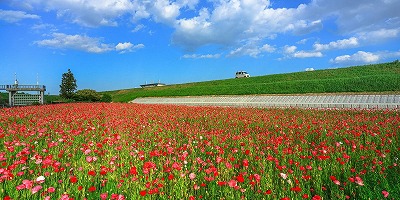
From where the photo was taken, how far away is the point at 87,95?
47.4 m

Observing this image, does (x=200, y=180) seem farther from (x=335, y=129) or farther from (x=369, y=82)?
(x=369, y=82)

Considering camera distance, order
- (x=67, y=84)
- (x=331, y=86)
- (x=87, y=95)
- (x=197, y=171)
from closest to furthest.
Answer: (x=197, y=171) → (x=331, y=86) → (x=87, y=95) → (x=67, y=84)

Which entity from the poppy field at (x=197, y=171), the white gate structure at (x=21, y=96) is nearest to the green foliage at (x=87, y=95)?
the white gate structure at (x=21, y=96)

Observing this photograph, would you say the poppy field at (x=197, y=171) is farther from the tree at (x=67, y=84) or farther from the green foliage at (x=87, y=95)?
the tree at (x=67, y=84)

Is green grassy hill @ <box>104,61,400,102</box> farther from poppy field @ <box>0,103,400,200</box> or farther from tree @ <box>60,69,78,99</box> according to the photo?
poppy field @ <box>0,103,400,200</box>

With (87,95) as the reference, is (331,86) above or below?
above

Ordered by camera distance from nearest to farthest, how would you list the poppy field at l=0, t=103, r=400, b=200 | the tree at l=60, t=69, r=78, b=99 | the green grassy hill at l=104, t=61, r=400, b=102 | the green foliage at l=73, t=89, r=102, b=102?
1. the poppy field at l=0, t=103, r=400, b=200
2. the green grassy hill at l=104, t=61, r=400, b=102
3. the green foliage at l=73, t=89, r=102, b=102
4. the tree at l=60, t=69, r=78, b=99

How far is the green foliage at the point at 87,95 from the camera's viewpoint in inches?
1866

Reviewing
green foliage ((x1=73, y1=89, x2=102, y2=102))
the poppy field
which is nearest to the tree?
green foliage ((x1=73, y1=89, x2=102, y2=102))

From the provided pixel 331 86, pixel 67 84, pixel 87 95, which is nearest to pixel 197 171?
pixel 331 86

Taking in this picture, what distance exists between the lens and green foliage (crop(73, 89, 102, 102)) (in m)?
47.4

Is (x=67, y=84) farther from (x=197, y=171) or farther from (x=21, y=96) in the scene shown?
(x=197, y=171)

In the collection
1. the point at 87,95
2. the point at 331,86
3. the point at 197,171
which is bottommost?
the point at 197,171

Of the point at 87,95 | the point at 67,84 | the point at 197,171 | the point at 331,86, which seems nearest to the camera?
the point at 197,171
